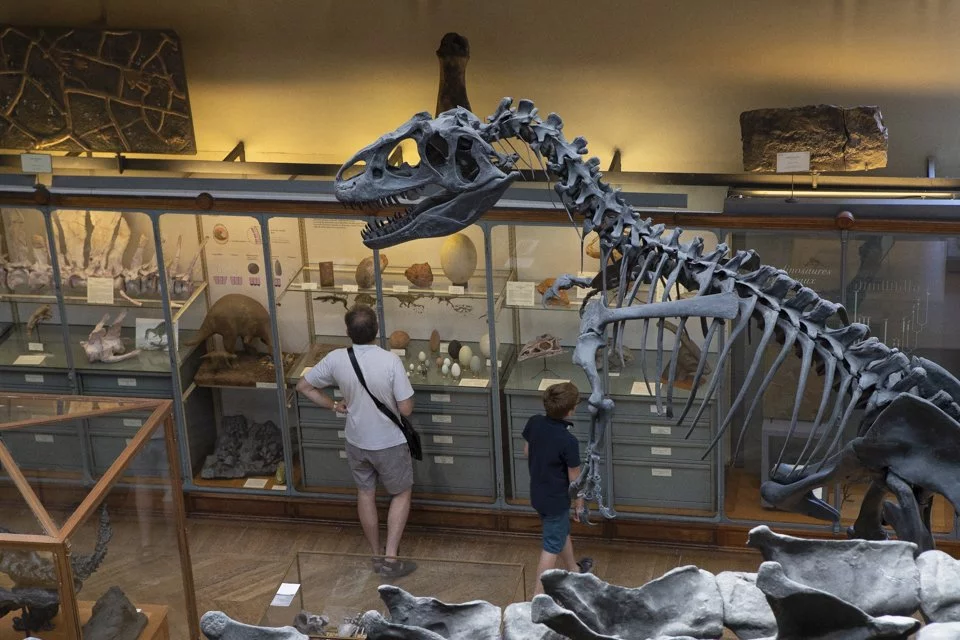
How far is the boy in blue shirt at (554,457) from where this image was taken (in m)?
5.57

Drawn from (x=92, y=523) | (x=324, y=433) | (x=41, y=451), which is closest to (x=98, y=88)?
Result: (x=324, y=433)

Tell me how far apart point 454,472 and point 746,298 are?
3.18 metres

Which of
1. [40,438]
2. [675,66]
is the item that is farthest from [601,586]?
[675,66]

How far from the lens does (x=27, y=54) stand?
729 centimetres

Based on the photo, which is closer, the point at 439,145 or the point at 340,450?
the point at 439,145

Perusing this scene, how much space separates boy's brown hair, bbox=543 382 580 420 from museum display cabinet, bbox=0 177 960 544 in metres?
0.73

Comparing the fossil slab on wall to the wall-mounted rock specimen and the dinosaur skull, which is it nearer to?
the wall-mounted rock specimen

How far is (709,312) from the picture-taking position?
3.89 m

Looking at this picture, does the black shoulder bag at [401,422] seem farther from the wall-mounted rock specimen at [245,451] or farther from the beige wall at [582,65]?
the beige wall at [582,65]

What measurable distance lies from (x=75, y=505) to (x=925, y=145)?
4.95 m

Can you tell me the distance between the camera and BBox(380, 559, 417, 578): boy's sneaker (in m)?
5.07

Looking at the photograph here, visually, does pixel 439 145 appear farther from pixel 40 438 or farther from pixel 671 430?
pixel 671 430

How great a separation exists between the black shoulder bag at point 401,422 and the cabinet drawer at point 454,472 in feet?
0.80

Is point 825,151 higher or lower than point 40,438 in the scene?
higher
